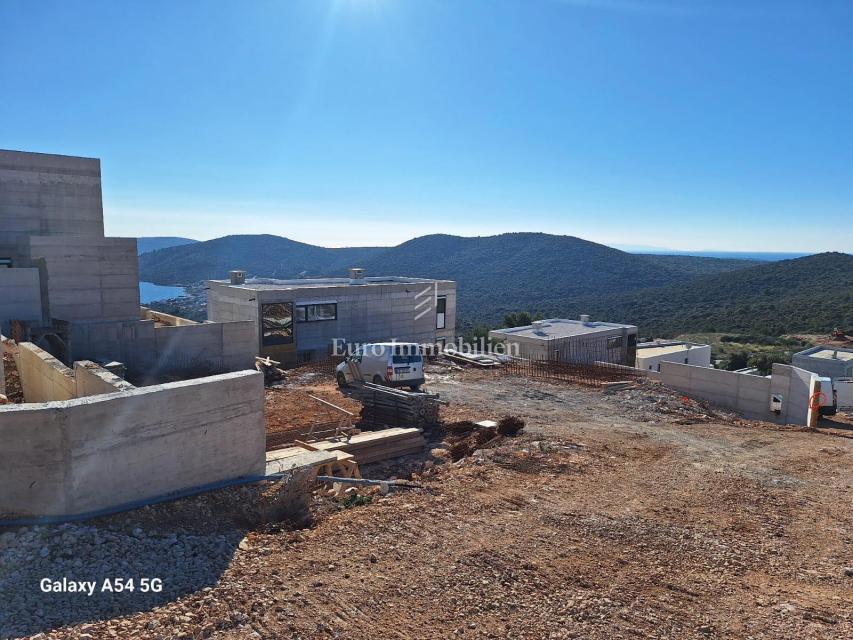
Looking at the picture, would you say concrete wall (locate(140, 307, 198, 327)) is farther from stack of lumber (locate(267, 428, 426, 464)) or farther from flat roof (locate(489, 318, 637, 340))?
flat roof (locate(489, 318, 637, 340))

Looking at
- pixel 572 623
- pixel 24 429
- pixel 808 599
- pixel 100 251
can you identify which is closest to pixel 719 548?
pixel 808 599

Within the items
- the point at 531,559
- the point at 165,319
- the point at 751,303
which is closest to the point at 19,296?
the point at 165,319

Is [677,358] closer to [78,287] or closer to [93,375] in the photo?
[78,287]

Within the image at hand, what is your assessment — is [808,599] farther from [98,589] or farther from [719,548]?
[98,589]

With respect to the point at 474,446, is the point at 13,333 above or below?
above

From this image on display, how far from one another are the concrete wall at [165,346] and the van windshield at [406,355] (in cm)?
707

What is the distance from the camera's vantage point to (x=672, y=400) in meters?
19.5

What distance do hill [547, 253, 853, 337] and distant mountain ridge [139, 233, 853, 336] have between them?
0.59 ft

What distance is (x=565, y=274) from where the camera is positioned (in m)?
136

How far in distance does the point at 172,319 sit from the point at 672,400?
20668mm

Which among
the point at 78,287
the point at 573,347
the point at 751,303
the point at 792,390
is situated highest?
the point at 78,287

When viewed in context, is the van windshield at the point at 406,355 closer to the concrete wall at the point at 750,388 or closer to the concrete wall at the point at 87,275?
the concrete wall at the point at 750,388

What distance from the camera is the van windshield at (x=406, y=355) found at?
19.0 m

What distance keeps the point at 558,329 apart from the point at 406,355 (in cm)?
2427
